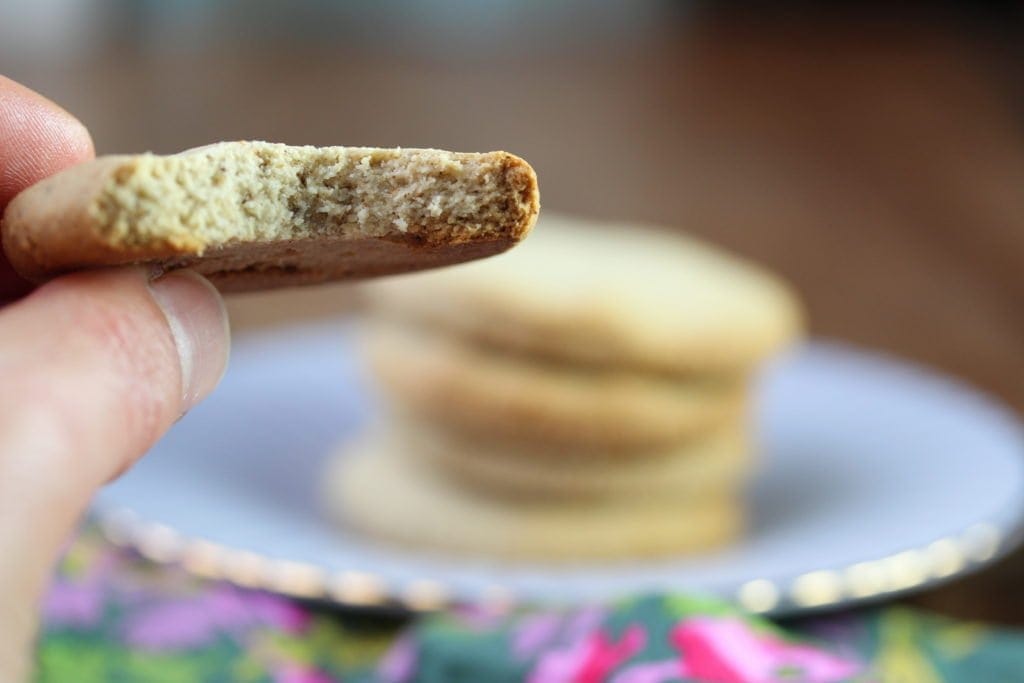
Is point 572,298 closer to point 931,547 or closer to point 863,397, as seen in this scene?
point 931,547

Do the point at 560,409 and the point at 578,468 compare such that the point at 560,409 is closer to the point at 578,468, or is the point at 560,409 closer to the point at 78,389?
the point at 578,468

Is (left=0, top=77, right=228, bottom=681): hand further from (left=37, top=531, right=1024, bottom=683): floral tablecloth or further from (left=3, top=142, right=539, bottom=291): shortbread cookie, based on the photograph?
(left=37, top=531, right=1024, bottom=683): floral tablecloth

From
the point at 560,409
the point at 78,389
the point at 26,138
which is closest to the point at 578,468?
the point at 560,409

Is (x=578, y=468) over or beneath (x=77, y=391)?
beneath

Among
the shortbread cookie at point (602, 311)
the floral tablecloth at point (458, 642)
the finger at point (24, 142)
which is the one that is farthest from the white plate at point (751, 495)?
the finger at point (24, 142)

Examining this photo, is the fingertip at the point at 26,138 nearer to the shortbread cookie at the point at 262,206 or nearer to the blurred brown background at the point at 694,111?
the shortbread cookie at the point at 262,206

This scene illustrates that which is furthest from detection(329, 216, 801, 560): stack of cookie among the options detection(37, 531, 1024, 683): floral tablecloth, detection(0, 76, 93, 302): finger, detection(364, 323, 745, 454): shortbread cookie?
detection(0, 76, 93, 302): finger
